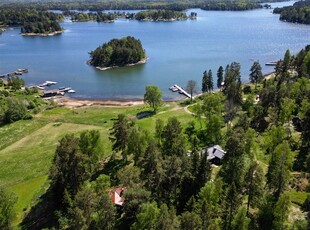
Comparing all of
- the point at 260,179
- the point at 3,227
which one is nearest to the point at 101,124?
the point at 3,227

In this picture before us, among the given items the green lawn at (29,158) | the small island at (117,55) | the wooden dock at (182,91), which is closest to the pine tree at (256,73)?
the wooden dock at (182,91)

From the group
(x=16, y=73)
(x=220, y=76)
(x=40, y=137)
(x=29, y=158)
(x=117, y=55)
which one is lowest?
(x=40, y=137)

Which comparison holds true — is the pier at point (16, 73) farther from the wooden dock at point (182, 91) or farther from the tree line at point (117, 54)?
the wooden dock at point (182, 91)

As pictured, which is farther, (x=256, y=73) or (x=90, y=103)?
(x=90, y=103)

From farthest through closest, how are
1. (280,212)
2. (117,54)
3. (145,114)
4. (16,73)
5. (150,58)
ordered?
(150,58) < (117,54) < (16,73) < (145,114) < (280,212)

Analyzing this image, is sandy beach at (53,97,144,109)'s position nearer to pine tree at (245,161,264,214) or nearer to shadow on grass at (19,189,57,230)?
shadow on grass at (19,189,57,230)

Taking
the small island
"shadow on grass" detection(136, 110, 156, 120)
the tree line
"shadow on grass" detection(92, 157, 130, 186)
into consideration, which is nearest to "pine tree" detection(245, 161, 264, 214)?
"shadow on grass" detection(92, 157, 130, 186)

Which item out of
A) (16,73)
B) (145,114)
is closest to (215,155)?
(145,114)

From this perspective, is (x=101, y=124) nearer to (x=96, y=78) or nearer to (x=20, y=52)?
(x=96, y=78)

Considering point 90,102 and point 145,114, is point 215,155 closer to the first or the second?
point 145,114
